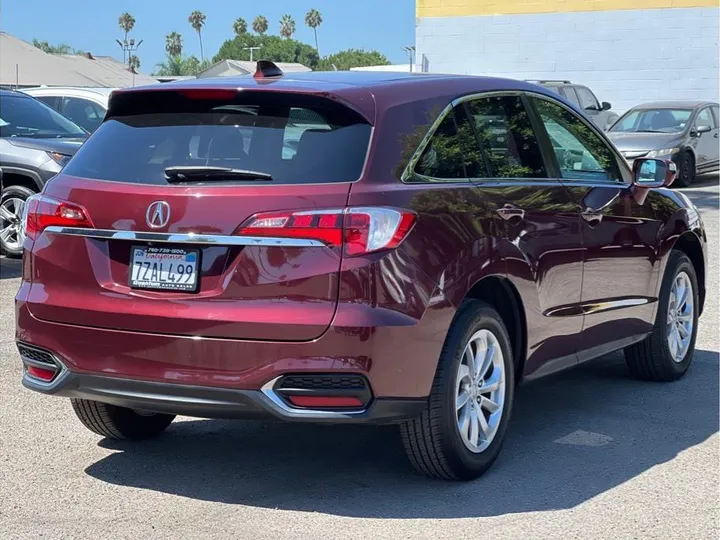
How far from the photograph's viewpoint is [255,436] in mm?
5918

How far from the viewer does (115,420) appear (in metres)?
5.56

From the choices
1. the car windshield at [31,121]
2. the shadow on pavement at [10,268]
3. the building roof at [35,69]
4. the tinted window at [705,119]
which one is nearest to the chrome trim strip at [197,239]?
the shadow on pavement at [10,268]

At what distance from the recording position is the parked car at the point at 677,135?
21266 mm

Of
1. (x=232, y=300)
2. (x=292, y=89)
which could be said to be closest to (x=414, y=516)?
(x=232, y=300)

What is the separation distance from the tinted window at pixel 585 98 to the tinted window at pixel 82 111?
1176 centimetres

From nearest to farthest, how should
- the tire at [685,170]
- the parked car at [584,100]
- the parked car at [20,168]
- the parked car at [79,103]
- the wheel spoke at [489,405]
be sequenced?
the wheel spoke at [489,405] < the parked car at [20,168] < the parked car at [79,103] < the tire at [685,170] < the parked car at [584,100]

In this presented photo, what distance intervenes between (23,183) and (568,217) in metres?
7.98

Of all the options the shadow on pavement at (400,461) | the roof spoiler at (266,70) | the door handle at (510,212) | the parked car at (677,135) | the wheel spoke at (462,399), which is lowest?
the shadow on pavement at (400,461)

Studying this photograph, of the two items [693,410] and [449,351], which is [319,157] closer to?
[449,351]

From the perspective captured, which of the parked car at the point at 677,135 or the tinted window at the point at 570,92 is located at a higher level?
the tinted window at the point at 570,92

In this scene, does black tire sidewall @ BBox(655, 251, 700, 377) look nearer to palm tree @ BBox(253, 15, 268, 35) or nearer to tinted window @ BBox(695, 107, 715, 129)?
tinted window @ BBox(695, 107, 715, 129)

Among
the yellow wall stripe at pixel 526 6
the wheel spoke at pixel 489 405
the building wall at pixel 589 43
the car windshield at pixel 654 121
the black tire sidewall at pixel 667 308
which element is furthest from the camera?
the yellow wall stripe at pixel 526 6

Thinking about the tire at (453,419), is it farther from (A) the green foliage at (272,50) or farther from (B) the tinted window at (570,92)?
(A) the green foliage at (272,50)

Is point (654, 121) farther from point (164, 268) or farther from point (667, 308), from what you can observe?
point (164, 268)
